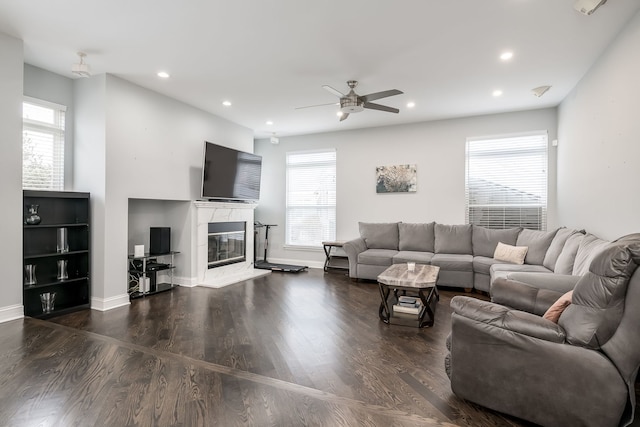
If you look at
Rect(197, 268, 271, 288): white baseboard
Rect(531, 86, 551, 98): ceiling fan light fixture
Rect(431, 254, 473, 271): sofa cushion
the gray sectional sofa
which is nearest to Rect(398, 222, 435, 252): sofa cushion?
the gray sectional sofa

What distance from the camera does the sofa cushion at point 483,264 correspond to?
500 cm

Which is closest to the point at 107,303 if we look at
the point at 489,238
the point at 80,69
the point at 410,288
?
the point at 80,69

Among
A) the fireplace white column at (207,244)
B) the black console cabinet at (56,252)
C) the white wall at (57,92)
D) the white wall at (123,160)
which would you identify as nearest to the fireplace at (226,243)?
the fireplace white column at (207,244)

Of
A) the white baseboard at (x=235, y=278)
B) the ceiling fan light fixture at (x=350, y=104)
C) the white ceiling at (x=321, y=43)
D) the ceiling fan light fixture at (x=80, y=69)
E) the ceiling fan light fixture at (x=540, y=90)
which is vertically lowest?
the white baseboard at (x=235, y=278)

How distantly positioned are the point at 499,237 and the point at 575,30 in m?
3.18

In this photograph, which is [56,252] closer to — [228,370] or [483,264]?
[228,370]

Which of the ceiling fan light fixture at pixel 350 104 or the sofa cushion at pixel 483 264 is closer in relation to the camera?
the ceiling fan light fixture at pixel 350 104

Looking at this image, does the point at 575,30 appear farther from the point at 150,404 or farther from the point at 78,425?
the point at 78,425

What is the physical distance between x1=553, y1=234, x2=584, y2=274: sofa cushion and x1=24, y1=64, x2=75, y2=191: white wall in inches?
238

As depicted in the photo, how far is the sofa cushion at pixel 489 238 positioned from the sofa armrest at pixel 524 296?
2982mm

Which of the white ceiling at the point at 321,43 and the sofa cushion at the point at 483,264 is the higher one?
the white ceiling at the point at 321,43

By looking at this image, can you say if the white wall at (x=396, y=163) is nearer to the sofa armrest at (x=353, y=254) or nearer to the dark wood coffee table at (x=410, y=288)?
the sofa armrest at (x=353, y=254)

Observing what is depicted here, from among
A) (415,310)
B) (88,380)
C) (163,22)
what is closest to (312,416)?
(88,380)

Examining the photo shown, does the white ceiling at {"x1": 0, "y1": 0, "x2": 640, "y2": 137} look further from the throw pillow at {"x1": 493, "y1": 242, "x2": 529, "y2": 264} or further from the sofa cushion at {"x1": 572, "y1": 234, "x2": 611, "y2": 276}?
the throw pillow at {"x1": 493, "y1": 242, "x2": 529, "y2": 264}
